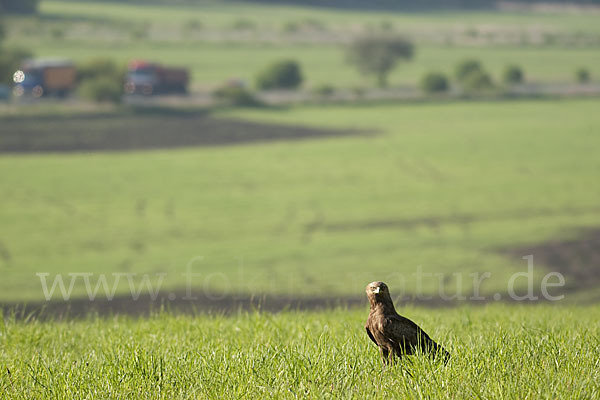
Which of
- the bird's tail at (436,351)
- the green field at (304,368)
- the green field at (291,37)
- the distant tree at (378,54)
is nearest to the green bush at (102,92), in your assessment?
the green field at (291,37)

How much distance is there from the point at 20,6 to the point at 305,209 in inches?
4375

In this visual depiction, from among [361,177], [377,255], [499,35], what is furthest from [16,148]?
[499,35]

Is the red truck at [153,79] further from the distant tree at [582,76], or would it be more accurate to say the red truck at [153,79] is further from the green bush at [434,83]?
the distant tree at [582,76]

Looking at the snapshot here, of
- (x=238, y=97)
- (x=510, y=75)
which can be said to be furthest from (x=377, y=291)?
(x=510, y=75)

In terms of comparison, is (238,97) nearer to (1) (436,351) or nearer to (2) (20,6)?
(1) (436,351)

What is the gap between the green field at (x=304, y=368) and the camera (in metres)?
5.02

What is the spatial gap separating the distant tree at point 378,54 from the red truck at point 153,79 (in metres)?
22.9

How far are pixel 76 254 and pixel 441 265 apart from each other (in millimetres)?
11564

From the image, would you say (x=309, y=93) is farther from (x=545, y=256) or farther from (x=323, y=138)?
(x=545, y=256)

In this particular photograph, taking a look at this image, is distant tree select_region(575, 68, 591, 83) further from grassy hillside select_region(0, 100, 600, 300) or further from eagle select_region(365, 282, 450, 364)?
eagle select_region(365, 282, 450, 364)

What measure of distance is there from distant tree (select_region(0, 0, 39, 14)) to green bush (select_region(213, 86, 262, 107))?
257 ft

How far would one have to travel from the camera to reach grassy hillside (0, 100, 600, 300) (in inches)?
1001

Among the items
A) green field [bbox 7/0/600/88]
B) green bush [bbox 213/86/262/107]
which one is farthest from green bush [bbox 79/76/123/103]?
green field [bbox 7/0/600/88]

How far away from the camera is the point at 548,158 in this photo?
45.4 metres
